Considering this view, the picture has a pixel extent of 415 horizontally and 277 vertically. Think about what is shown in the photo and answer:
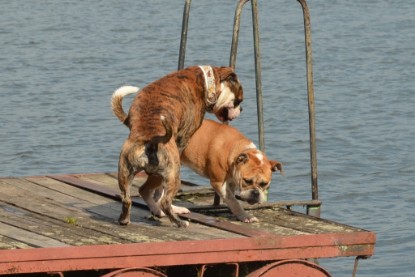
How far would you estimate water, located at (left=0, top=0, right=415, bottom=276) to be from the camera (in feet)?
52.2

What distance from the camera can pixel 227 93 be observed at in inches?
389

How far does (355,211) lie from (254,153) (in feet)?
18.1

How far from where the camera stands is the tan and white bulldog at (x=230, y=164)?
9.42m

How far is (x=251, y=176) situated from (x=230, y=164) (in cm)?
24

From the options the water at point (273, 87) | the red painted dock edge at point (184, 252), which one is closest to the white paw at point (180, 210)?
the red painted dock edge at point (184, 252)

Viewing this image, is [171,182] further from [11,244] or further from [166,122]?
[11,244]

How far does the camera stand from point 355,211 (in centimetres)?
1483

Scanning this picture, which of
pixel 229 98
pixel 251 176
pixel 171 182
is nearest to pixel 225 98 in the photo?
pixel 229 98

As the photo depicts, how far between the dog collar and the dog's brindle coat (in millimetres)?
16

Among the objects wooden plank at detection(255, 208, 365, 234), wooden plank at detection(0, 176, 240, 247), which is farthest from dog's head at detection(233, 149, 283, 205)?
wooden plank at detection(0, 176, 240, 247)

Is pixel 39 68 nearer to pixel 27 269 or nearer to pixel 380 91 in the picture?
pixel 380 91

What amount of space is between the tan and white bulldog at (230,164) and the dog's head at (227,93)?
0.15 m

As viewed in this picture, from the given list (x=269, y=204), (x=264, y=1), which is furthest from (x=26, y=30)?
(x=269, y=204)

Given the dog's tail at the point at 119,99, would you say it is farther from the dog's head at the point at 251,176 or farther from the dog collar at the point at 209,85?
the dog's head at the point at 251,176
